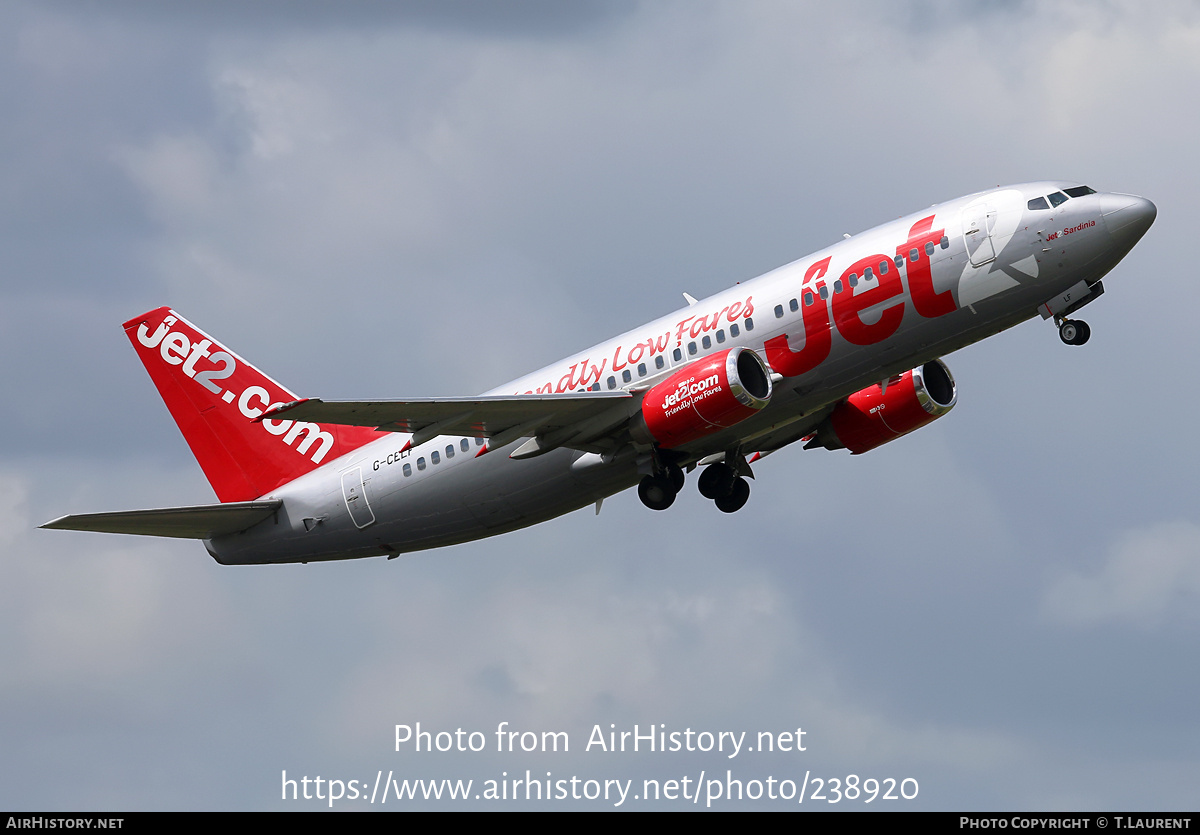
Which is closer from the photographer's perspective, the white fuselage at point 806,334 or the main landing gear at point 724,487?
the white fuselage at point 806,334

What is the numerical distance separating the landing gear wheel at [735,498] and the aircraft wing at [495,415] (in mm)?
7225

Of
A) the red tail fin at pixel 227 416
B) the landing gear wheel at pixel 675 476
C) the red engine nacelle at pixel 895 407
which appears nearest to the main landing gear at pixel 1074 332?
the red engine nacelle at pixel 895 407

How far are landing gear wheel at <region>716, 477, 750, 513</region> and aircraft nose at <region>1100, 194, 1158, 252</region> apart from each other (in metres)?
14.8

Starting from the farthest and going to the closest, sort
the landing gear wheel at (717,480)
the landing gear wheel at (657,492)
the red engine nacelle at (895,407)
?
1. the landing gear wheel at (717,480)
2. the red engine nacelle at (895,407)
3. the landing gear wheel at (657,492)

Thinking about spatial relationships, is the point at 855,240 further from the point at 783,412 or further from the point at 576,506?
the point at 576,506

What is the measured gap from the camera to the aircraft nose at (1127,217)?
41.3 m

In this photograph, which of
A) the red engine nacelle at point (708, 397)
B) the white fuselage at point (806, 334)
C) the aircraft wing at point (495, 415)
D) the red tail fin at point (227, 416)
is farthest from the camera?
the red tail fin at point (227, 416)

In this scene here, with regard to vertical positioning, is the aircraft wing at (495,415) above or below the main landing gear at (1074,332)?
below

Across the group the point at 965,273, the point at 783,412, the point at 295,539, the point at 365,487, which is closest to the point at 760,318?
the point at 783,412

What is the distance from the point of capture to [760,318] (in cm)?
4350

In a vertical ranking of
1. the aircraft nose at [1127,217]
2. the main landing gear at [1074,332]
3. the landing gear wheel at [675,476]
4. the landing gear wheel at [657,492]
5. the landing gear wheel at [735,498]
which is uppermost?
the aircraft nose at [1127,217]

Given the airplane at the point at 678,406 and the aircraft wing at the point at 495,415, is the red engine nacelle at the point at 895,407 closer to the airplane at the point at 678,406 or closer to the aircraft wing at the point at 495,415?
the airplane at the point at 678,406

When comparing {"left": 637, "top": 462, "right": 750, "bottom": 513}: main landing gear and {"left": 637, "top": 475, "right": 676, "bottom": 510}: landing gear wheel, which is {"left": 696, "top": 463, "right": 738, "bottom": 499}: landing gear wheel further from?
{"left": 637, "top": 475, "right": 676, "bottom": 510}: landing gear wheel

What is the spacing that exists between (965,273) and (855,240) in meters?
3.36
